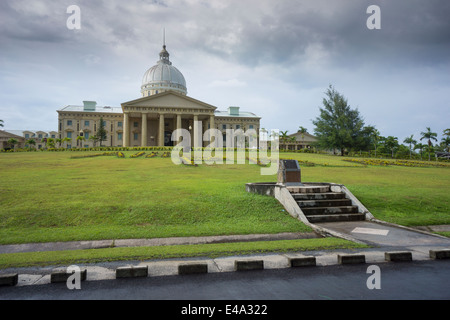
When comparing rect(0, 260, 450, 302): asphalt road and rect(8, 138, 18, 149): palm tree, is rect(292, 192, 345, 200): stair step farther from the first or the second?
rect(8, 138, 18, 149): palm tree

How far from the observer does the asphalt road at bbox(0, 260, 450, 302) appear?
173 inches

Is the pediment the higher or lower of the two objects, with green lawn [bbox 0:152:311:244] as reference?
higher

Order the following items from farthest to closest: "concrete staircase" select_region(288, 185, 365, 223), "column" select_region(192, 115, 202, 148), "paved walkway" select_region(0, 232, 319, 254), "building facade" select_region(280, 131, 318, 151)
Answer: "building facade" select_region(280, 131, 318, 151)
"column" select_region(192, 115, 202, 148)
"concrete staircase" select_region(288, 185, 365, 223)
"paved walkway" select_region(0, 232, 319, 254)

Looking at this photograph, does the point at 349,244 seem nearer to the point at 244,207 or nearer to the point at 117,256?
the point at 244,207

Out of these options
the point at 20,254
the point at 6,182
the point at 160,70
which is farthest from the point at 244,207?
the point at 160,70

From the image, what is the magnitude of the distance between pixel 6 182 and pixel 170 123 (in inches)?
2414

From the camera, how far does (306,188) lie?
11.9 m

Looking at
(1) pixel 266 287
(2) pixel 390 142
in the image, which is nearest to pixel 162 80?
(2) pixel 390 142

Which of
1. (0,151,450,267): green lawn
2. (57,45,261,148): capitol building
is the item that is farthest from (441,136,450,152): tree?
(0,151,450,267): green lawn

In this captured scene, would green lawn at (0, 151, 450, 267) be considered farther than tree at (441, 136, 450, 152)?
No

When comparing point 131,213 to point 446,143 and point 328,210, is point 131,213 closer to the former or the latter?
point 328,210

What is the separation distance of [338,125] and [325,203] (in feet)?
146

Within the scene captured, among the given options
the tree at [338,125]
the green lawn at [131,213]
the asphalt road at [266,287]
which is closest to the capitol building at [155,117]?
the tree at [338,125]

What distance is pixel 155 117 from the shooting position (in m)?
72.4
